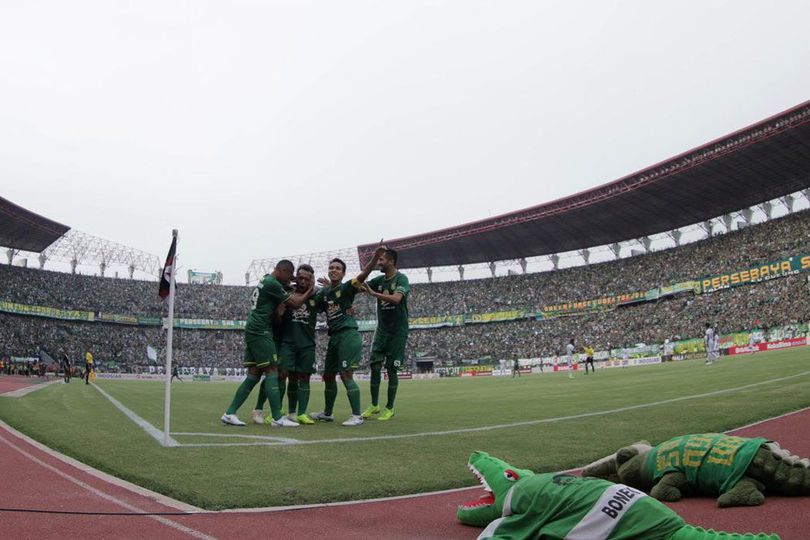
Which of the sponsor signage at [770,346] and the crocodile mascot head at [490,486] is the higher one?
the crocodile mascot head at [490,486]

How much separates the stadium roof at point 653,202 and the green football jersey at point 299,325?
37059 mm

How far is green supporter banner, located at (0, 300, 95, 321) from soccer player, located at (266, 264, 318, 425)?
56593 millimetres

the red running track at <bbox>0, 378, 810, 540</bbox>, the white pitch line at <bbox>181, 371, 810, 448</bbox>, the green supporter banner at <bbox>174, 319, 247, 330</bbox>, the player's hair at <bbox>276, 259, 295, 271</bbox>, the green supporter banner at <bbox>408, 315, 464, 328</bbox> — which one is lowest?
the white pitch line at <bbox>181, 371, 810, 448</bbox>

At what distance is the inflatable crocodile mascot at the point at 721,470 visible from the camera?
11.5ft

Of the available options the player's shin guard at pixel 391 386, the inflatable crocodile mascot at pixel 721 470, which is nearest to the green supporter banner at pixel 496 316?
the player's shin guard at pixel 391 386

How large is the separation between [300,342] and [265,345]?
662mm

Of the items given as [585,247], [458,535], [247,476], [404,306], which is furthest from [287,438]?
[585,247]

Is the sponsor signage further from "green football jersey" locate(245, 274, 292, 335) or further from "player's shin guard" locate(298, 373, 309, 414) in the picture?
"green football jersey" locate(245, 274, 292, 335)

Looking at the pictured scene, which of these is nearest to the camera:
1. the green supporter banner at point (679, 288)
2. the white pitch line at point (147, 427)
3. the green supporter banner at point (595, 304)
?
the white pitch line at point (147, 427)

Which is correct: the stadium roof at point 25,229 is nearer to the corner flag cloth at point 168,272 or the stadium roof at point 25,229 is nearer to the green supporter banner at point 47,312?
the green supporter banner at point 47,312

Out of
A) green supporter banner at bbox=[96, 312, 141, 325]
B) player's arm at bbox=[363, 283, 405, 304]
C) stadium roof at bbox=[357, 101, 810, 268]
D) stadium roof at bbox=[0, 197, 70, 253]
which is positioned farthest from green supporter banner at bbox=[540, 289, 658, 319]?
stadium roof at bbox=[0, 197, 70, 253]

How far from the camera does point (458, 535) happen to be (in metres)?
3.17

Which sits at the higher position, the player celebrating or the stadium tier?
the stadium tier

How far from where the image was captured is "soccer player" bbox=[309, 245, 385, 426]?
8438 mm
